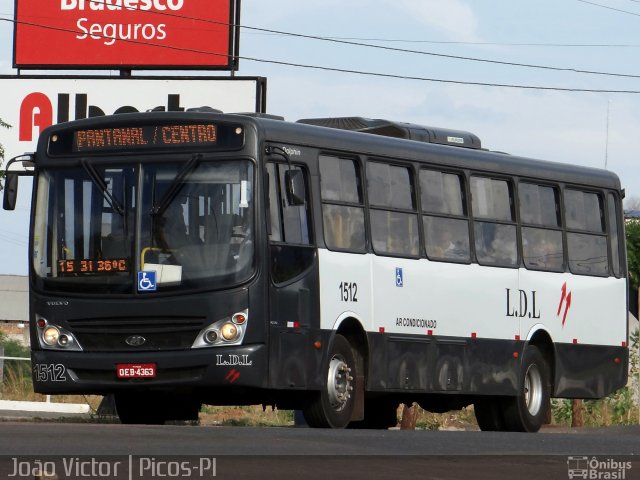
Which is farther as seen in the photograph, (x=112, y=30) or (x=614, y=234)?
(x=112, y=30)

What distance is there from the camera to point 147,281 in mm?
17516

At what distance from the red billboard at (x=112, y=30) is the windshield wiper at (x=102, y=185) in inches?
645

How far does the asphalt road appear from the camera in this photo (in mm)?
10930

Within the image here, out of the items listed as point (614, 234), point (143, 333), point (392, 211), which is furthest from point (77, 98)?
point (143, 333)

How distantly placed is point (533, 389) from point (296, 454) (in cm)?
985

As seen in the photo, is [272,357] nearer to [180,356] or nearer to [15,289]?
[180,356]

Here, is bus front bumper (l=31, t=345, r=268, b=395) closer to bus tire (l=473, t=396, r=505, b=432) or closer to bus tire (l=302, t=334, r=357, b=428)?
bus tire (l=302, t=334, r=357, b=428)

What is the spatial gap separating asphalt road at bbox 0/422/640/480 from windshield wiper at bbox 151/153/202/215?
2422 millimetres

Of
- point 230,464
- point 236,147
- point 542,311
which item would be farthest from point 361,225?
point 230,464

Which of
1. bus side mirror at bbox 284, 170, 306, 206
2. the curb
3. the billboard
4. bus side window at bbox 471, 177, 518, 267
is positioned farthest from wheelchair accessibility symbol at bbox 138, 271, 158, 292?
the billboard

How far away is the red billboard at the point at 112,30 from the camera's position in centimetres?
3441

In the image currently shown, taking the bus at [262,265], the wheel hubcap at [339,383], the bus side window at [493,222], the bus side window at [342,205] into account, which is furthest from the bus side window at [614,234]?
the wheel hubcap at [339,383]

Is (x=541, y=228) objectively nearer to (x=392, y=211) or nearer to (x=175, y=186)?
(x=392, y=211)

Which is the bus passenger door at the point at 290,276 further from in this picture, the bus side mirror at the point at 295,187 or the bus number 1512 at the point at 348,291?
the bus number 1512 at the point at 348,291
